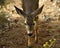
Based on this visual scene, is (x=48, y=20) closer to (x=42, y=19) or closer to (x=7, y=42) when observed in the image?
(x=42, y=19)

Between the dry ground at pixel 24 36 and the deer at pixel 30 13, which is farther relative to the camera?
the dry ground at pixel 24 36

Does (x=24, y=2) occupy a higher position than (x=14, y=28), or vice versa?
(x=24, y=2)

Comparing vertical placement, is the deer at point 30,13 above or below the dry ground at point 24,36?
above

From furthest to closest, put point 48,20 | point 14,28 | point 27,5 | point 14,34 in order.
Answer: point 48,20 < point 14,28 < point 14,34 < point 27,5

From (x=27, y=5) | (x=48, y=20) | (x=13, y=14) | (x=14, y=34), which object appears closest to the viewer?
(x=27, y=5)

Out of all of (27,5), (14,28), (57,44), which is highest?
(27,5)

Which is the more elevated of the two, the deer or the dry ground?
the deer

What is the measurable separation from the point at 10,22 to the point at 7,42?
1.50 metres

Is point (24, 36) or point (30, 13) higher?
point (30, 13)

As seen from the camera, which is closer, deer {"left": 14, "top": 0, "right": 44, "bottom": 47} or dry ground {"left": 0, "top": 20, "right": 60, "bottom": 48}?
deer {"left": 14, "top": 0, "right": 44, "bottom": 47}

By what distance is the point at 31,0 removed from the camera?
23.0 feet

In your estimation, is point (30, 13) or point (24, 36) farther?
point (24, 36)

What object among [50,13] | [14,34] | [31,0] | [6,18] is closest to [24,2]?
[31,0]

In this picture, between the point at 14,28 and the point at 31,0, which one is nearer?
the point at 31,0
